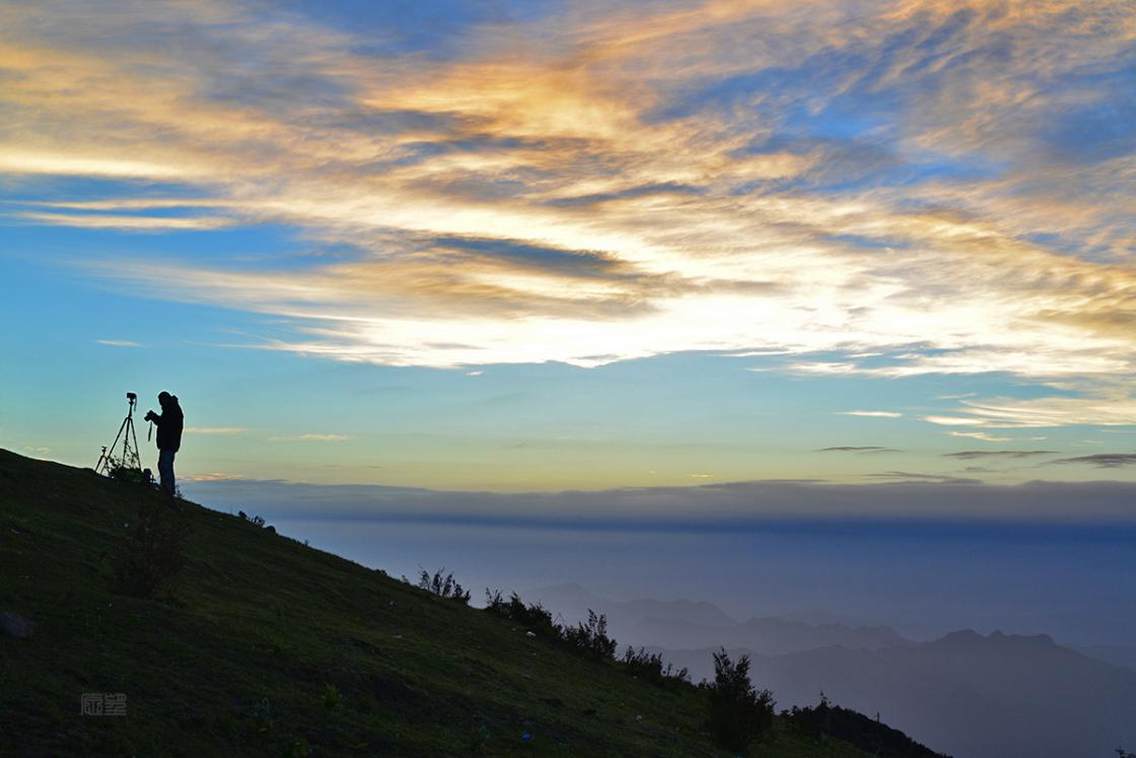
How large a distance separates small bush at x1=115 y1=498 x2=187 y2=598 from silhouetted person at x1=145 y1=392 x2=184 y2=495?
10.6 m

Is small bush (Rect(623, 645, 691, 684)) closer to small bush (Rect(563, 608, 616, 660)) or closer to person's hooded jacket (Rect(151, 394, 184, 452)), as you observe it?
small bush (Rect(563, 608, 616, 660))

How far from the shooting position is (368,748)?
39.2 feet

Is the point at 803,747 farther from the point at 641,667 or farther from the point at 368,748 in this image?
the point at 368,748

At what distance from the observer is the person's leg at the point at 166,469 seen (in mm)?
26500

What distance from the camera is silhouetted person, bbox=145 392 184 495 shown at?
26.5 m

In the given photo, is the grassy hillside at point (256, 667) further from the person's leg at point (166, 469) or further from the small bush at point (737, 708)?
the person's leg at point (166, 469)

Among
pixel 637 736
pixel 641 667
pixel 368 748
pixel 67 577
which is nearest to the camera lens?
pixel 368 748

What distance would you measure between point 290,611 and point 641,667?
511 inches

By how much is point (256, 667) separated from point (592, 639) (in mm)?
16465

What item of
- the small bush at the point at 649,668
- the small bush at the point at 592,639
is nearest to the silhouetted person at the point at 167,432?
the small bush at the point at 592,639

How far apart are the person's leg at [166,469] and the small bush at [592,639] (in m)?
13.0

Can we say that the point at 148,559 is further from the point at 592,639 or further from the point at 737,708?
the point at 592,639

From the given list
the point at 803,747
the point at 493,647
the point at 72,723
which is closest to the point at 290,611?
the point at 493,647

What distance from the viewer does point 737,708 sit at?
21219 millimetres
